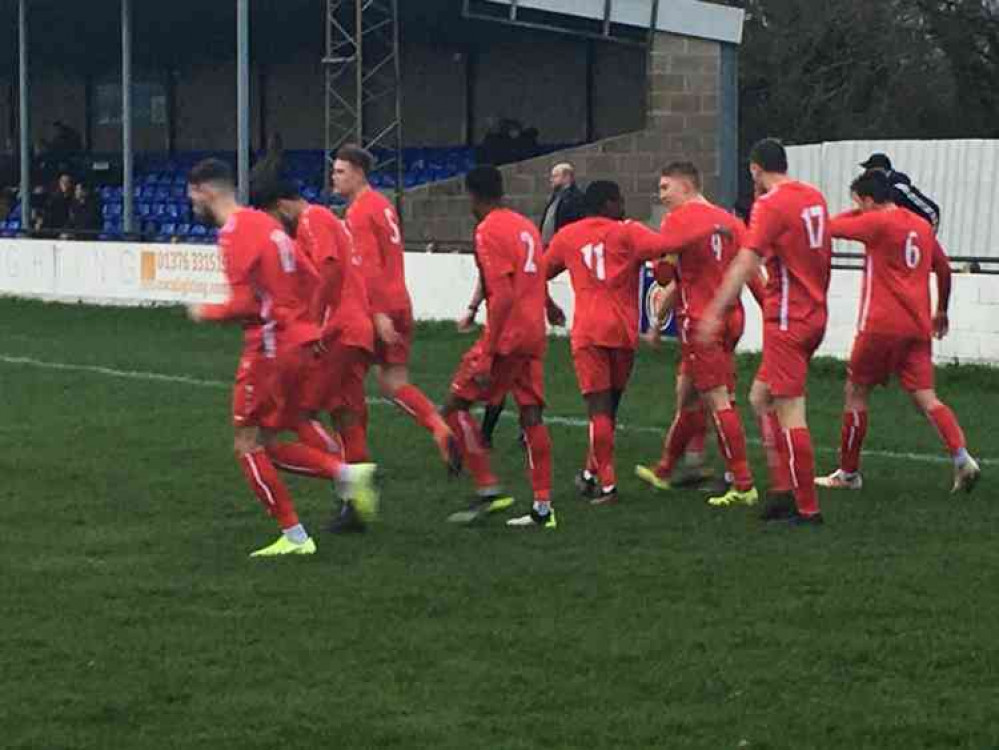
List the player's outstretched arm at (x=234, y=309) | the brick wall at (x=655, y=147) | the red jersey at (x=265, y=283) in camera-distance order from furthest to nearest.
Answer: the brick wall at (x=655, y=147) → the red jersey at (x=265, y=283) → the player's outstretched arm at (x=234, y=309)

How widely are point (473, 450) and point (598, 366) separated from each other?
2.96 feet

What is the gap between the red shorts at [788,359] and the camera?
11172 mm

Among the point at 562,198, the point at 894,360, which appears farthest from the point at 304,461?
the point at 562,198

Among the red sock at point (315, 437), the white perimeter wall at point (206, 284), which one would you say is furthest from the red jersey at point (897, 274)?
the white perimeter wall at point (206, 284)

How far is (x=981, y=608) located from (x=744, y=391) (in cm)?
972

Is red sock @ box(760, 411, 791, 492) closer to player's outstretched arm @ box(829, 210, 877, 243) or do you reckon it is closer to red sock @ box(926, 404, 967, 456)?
player's outstretched arm @ box(829, 210, 877, 243)

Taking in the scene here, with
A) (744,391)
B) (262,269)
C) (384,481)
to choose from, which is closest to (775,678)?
(262,269)

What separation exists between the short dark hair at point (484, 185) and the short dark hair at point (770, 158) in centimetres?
127

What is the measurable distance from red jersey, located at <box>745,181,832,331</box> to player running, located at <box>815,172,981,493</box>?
996 mm

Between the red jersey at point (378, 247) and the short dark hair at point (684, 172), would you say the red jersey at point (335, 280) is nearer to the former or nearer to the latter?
the red jersey at point (378, 247)

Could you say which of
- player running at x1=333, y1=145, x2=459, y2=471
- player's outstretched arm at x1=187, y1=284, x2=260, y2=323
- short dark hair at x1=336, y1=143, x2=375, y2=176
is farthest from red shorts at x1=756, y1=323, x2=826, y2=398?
player's outstretched arm at x1=187, y1=284, x2=260, y2=323

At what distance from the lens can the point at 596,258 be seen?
1208 cm

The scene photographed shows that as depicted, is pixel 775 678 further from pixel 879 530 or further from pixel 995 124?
pixel 995 124

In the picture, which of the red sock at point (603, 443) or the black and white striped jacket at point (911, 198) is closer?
the red sock at point (603, 443)
